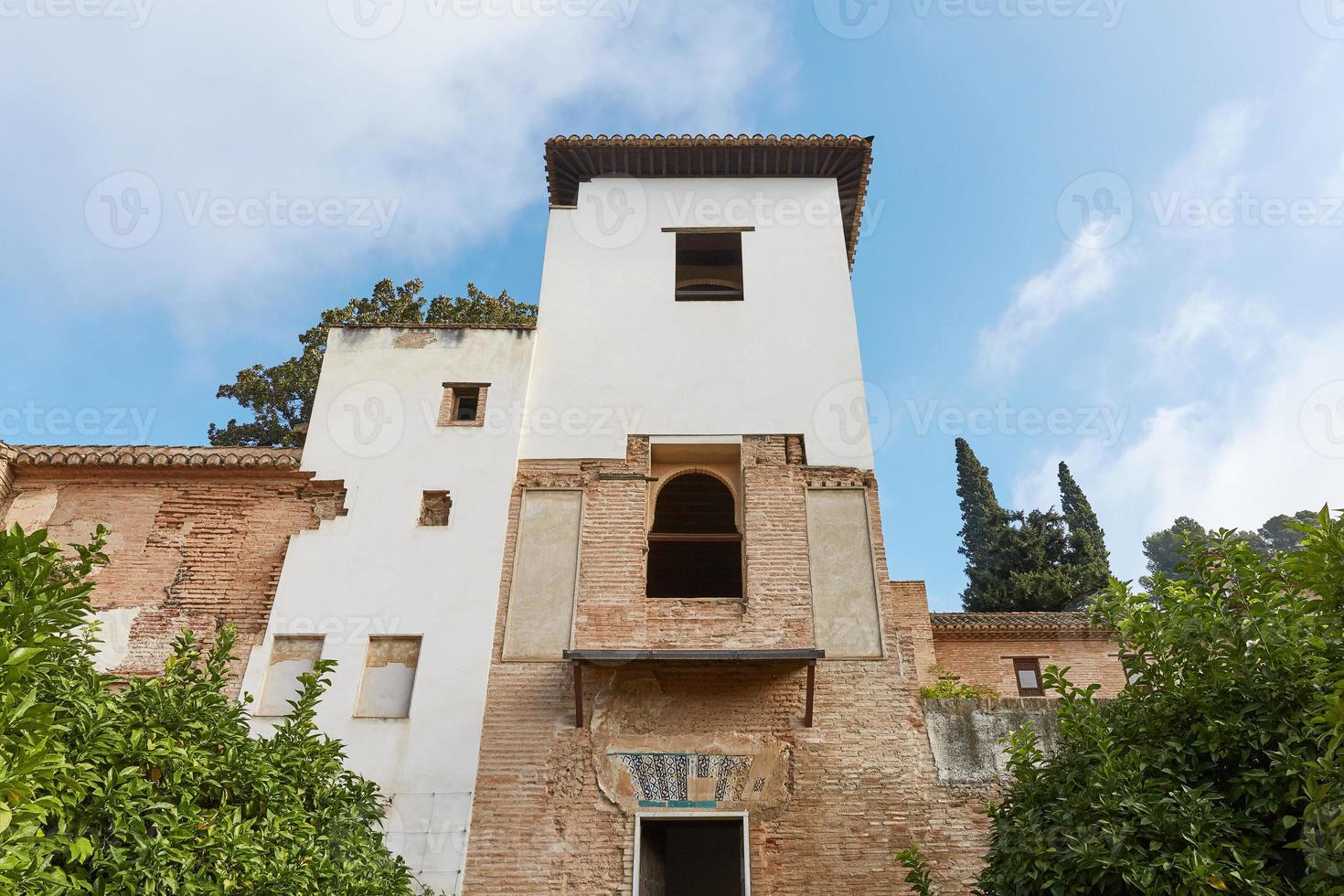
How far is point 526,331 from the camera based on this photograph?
1125cm

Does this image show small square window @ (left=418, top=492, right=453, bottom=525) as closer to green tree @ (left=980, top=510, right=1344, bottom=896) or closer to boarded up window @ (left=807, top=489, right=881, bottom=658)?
boarded up window @ (left=807, top=489, right=881, bottom=658)

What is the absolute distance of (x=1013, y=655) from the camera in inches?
596

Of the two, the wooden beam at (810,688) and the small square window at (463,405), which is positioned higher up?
the small square window at (463,405)

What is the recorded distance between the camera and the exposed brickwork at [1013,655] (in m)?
15.0

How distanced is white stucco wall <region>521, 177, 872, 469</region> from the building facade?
0.13 ft

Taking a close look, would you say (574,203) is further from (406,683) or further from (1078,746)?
(1078,746)

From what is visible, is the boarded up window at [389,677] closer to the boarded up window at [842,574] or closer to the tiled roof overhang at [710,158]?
the boarded up window at [842,574]

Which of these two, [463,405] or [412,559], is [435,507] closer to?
[412,559]

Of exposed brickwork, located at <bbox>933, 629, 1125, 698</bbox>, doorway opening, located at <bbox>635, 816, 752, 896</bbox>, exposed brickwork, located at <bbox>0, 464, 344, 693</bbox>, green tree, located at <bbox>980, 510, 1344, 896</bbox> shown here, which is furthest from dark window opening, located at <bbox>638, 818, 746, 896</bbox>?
green tree, located at <bbox>980, 510, 1344, 896</bbox>

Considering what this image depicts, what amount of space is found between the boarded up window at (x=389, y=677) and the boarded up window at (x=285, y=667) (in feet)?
1.72

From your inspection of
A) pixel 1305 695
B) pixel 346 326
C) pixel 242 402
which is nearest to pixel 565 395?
pixel 346 326

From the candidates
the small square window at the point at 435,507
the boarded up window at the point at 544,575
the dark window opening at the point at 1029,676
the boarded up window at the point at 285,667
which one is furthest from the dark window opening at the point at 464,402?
the dark window opening at the point at 1029,676

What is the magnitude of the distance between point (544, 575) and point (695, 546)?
4313 millimetres

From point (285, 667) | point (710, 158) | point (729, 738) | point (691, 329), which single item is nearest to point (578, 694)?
point (729, 738)
